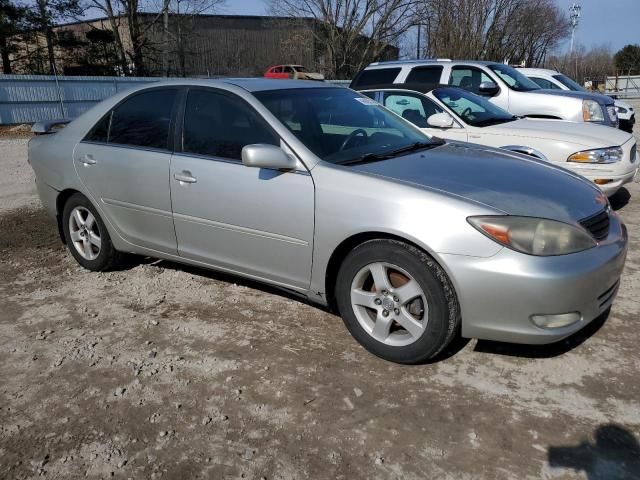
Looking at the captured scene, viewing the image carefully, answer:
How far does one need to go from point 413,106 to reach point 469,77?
9.62 ft

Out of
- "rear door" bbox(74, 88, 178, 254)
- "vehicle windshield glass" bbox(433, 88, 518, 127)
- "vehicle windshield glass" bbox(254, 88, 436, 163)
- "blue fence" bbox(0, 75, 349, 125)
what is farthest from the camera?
"blue fence" bbox(0, 75, 349, 125)

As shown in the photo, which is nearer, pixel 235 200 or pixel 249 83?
pixel 235 200

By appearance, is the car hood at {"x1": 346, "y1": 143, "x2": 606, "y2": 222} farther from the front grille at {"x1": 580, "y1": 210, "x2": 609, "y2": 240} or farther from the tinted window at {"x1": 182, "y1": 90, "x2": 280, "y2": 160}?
the tinted window at {"x1": 182, "y1": 90, "x2": 280, "y2": 160}

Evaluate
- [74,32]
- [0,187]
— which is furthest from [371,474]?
[74,32]

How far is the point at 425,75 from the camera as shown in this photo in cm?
914

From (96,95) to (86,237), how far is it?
681 inches

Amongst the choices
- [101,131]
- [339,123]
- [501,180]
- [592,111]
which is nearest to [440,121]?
[339,123]

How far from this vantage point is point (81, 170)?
445 centimetres

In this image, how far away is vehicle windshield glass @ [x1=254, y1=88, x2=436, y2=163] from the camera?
351cm

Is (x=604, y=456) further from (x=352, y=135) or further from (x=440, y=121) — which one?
(x=440, y=121)

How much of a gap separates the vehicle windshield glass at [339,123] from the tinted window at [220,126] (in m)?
0.14

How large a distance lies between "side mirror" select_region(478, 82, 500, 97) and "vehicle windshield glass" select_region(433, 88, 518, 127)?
1.87 m

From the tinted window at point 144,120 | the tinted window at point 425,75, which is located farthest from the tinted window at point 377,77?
the tinted window at point 144,120

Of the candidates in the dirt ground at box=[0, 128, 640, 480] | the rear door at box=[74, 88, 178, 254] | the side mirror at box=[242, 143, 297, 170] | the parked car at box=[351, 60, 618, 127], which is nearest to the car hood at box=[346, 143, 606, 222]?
the side mirror at box=[242, 143, 297, 170]
